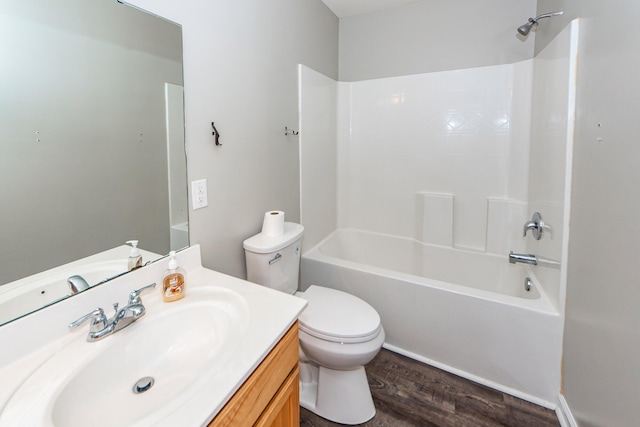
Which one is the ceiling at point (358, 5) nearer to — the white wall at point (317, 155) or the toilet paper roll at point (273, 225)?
the white wall at point (317, 155)

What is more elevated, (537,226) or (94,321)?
(537,226)

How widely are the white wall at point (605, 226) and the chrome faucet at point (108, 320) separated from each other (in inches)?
59.7

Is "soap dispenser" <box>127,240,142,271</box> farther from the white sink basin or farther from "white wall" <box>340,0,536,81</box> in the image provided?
"white wall" <box>340,0,536,81</box>

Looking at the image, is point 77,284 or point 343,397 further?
point 343,397

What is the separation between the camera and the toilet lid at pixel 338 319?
1.35 meters

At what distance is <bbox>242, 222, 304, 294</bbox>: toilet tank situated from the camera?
58.2 inches

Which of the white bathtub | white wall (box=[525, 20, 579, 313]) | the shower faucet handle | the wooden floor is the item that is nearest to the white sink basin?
the wooden floor

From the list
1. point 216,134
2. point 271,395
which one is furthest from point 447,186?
point 271,395

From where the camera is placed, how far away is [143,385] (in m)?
0.79

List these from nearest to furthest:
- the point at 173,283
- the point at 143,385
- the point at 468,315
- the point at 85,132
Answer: the point at 143,385
the point at 85,132
the point at 173,283
the point at 468,315

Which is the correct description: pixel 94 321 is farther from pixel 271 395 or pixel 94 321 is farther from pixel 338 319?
pixel 338 319

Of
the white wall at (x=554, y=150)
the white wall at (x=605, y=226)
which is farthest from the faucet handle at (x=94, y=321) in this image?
the white wall at (x=554, y=150)

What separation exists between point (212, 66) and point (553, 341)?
209cm

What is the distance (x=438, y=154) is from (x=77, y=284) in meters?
2.30
